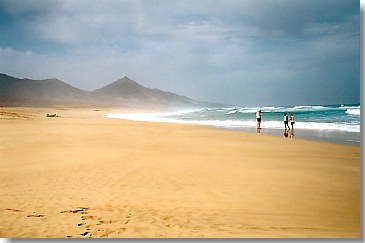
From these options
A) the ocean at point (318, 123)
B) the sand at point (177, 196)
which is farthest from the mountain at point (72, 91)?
the sand at point (177, 196)

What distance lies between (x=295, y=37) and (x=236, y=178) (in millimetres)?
2547

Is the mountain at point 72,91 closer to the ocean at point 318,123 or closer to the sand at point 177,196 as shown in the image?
the ocean at point 318,123

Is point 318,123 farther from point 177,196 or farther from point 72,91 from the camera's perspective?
point 177,196

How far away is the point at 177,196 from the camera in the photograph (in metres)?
2.98

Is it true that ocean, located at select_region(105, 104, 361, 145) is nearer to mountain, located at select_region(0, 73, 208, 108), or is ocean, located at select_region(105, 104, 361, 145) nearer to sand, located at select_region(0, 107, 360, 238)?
sand, located at select_region(0, 107, 360, 238)

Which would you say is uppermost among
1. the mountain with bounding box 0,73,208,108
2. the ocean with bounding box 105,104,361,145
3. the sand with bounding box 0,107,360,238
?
the mountain with bounding box 0,73,208,108

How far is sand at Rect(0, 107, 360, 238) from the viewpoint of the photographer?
2.44 meters

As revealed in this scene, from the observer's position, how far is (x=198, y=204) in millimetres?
2783

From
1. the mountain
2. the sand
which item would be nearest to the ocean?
the sand

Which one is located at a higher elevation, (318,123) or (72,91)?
(72,91)

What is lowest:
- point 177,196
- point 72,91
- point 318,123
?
point 177,196

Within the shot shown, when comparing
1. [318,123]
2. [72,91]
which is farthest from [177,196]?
[318,123]

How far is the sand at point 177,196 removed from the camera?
244 cm

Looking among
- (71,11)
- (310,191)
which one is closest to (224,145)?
(310,191)
